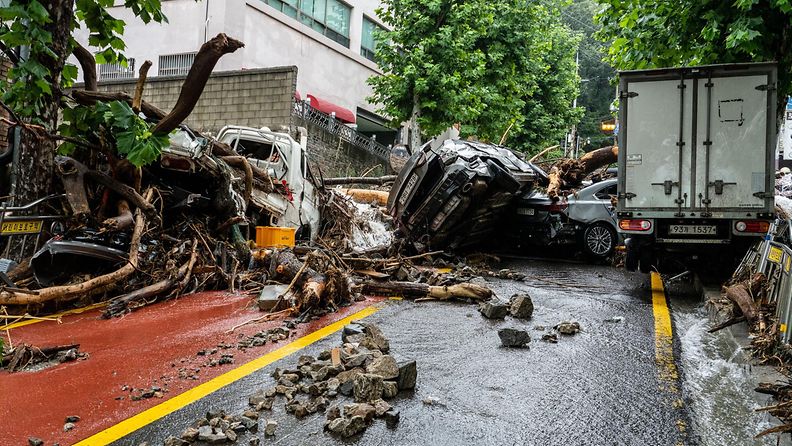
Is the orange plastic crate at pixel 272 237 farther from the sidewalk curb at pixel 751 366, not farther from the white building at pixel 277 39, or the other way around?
the white building at pixel 277 39

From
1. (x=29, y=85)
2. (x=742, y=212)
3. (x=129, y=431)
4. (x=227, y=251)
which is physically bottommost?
(x=129, y=431)

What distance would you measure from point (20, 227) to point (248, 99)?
44.6ft

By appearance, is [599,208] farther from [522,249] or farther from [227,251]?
[227,251]

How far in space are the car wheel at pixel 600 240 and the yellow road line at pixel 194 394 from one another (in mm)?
7684

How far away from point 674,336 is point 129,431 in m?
4.87

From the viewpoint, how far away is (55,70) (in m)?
6.61

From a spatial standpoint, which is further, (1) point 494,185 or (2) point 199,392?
(1) point 494,185

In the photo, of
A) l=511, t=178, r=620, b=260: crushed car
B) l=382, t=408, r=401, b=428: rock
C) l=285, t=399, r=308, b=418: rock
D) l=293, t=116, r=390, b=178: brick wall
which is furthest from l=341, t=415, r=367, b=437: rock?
l=293, t=116, r=390, b=178: brick wall

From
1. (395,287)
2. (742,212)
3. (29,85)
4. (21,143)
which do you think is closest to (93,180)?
(21,143)

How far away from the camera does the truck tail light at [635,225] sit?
26.4 ft

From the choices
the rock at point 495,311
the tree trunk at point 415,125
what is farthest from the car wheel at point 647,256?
the tree trunk at point 415,125

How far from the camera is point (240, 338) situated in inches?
204

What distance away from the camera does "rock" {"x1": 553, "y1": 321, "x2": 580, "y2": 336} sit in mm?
5527

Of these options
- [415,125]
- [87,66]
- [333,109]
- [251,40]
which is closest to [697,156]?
[87,66]
